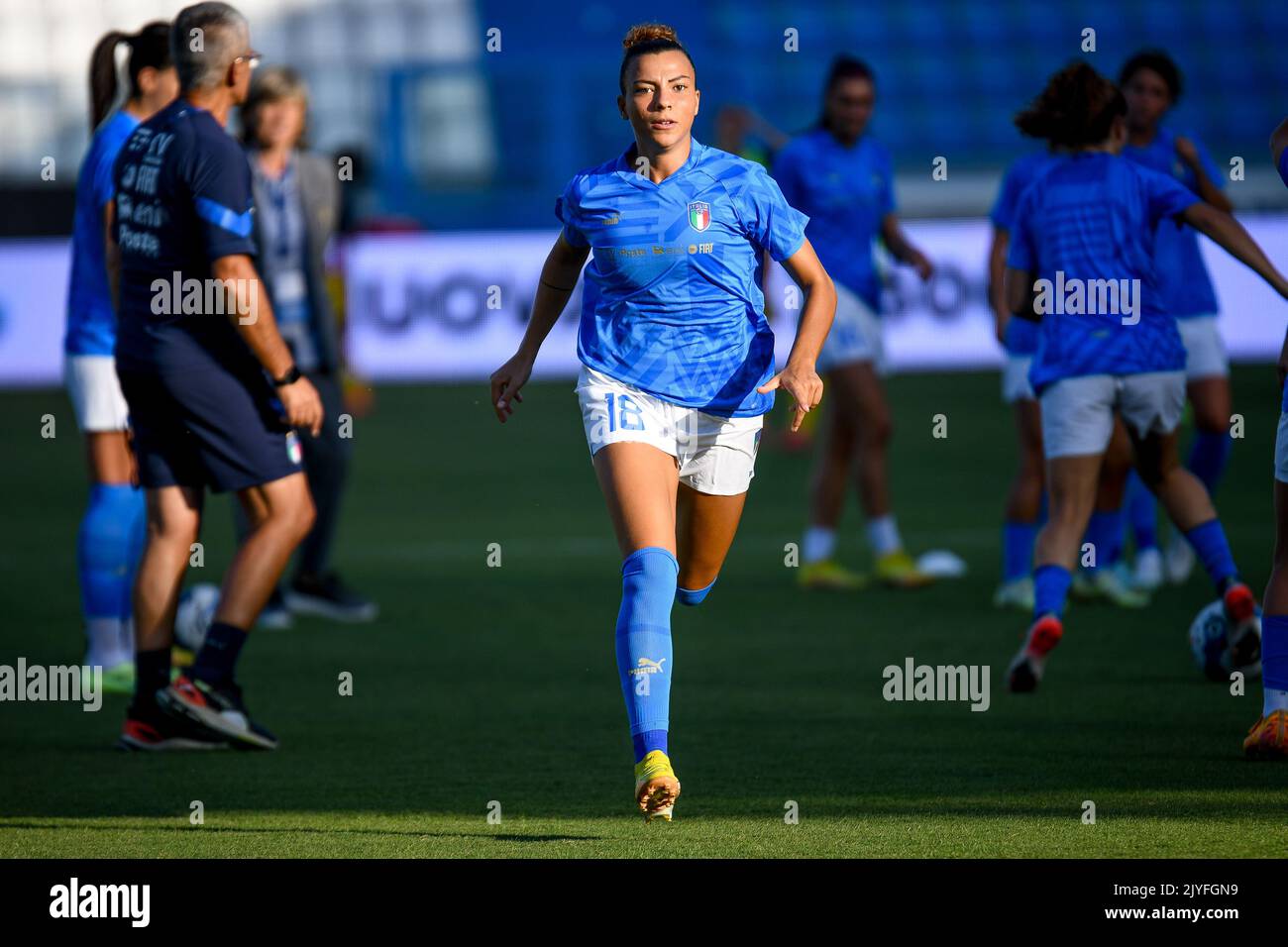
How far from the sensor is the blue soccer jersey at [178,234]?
5.95 m

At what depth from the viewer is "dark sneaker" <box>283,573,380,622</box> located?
359 inches

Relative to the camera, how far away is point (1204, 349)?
→ 8492mm

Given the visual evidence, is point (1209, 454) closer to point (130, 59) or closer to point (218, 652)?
point (218, 652)

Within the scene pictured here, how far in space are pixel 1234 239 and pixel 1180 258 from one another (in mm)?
2491

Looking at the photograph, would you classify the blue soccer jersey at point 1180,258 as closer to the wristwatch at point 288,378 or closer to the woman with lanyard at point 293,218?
the woman with lanyard at point 293,218

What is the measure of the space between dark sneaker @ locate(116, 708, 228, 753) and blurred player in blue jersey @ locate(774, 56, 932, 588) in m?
4.06

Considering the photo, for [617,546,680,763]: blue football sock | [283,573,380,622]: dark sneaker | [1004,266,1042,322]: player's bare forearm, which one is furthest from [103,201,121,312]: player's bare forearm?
[1004,266,1042,322]: player's bare forearm

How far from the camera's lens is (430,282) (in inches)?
715

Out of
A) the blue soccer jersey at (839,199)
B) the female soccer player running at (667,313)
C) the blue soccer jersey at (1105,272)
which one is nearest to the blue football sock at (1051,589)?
the blue soccer jersey at (1105,272)

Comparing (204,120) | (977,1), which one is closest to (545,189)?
(977,1)

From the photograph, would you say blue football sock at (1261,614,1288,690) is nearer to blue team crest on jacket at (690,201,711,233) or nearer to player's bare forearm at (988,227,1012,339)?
blue team crest on jacket at (690,201,711,233)

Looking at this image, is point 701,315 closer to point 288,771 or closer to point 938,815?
point 938,815

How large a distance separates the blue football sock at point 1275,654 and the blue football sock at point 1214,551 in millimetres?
1222
